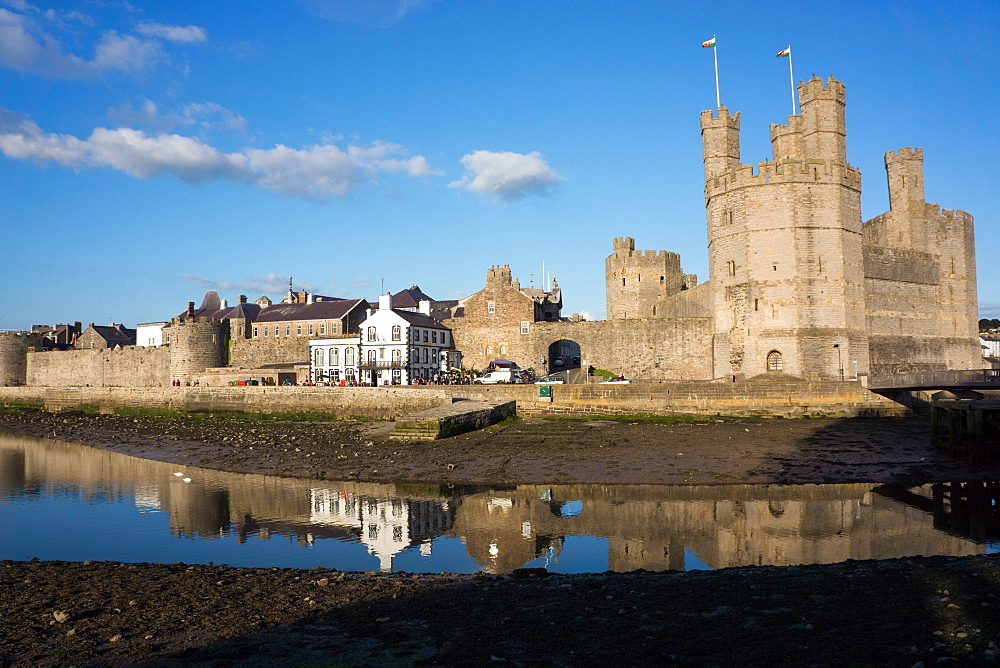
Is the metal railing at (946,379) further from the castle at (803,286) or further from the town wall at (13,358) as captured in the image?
the town wall at (13,358)

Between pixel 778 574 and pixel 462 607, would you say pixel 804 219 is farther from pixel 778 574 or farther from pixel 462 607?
pixel 462 607

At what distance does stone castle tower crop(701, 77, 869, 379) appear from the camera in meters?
37.5

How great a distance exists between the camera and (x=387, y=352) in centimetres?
4734

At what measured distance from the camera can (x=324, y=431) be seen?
3106 centimetres

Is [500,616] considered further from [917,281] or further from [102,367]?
[102,367]

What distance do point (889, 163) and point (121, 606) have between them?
5389cm

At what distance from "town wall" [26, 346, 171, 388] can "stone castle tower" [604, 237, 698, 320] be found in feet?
126

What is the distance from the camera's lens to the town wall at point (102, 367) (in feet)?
194

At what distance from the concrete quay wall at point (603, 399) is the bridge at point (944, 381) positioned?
1317 mm

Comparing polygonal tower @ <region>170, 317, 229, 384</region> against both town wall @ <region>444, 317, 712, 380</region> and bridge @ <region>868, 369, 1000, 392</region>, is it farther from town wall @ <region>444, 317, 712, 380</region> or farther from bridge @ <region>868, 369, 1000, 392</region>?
bridge @ <region>868, 369, 1000, 392</region>

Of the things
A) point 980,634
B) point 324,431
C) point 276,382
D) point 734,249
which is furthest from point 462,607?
point 276,382

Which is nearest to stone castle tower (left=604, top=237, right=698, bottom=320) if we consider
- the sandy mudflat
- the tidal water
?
the tidal water

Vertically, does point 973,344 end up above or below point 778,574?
above

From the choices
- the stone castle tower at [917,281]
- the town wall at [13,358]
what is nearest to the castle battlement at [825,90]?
the stone castle tower at [917,281]
